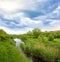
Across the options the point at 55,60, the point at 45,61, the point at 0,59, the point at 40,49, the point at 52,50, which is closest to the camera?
the point at 0,59

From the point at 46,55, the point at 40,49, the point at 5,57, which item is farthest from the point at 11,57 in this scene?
the point at 40,49

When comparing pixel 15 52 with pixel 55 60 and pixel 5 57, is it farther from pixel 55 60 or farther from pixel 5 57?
pixel 55 60

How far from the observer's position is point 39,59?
40781 millimetres

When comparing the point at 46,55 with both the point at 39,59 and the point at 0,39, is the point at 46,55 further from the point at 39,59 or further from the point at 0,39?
the point at 0,39

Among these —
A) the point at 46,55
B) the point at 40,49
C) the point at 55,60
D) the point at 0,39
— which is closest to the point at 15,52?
the point at 0,39

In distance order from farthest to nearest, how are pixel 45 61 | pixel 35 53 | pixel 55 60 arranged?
pixel 35 53
pixel 45 61
pixel 55 60

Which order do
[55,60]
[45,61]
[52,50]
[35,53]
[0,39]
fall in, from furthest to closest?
[35,53]
[45,61]
[52,50]
[55,60]
[0,39]

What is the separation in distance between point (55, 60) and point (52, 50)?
252 cm

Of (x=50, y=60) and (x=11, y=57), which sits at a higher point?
(x=11, y=57)

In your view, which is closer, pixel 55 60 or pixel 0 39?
pixel 0 39

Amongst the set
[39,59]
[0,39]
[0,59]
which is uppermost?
[0,39]

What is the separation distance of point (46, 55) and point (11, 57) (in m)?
20.8

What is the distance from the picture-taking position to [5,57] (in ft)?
48.1

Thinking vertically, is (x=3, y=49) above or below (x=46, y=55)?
above
